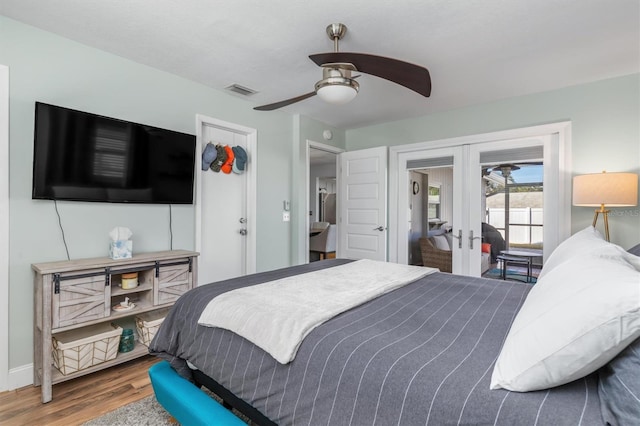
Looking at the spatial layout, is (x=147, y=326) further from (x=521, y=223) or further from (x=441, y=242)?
(x=521, y=223)

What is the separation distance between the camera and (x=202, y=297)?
1.67 meters

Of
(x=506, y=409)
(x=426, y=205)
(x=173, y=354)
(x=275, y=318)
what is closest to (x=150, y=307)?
(x=173, y=354)

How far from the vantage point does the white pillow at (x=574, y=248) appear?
150 centimetres

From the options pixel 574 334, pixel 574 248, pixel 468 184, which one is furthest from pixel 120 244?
pixel 468 184

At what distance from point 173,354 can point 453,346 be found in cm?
139

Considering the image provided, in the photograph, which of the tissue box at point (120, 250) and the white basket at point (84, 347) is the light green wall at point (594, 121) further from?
the white basket at point (84, 347)

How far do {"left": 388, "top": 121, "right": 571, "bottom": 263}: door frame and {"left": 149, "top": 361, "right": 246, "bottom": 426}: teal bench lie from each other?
3309 millimetres

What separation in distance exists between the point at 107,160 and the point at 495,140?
389cm

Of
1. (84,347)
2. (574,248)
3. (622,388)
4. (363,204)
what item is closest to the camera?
(622,388)

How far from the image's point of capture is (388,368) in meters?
1.00

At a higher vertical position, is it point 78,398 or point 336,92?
point 336,92

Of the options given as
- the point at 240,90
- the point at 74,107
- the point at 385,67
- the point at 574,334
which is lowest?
the point at 574,334

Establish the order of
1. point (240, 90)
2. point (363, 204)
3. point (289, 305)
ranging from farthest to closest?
1. point (363, 204)
2. point (240, 90)
3. point (289, 305)

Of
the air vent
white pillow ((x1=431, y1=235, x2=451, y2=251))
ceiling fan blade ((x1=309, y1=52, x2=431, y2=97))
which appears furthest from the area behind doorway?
ceiling fan blade ((x1=309, y1=52, x2=431, y2=97))
